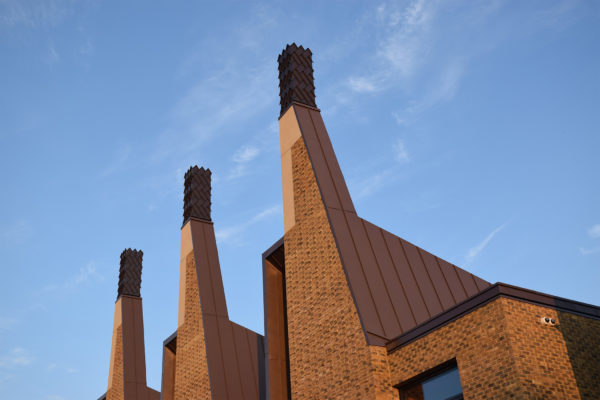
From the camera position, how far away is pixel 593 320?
14211mm

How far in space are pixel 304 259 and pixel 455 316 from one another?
19.7 feet

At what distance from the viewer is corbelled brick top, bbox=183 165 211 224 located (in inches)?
1155

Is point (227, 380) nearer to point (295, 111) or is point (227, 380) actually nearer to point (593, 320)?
point (295, 111)

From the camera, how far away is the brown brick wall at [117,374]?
108ft

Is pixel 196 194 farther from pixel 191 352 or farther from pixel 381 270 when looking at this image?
pixel 381 270

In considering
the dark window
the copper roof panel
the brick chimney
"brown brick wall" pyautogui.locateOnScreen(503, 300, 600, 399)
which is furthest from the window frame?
the brick chimney

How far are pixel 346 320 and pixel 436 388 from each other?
299 centimetres

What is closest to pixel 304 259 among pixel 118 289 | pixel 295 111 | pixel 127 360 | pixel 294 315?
pixel 294 315

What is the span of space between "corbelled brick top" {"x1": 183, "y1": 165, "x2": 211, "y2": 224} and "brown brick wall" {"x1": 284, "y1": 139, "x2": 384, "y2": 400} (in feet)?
32.3

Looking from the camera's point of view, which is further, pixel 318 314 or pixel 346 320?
pixel 318 314

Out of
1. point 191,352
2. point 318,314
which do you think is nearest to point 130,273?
point 191,352

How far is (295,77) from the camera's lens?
890 inches

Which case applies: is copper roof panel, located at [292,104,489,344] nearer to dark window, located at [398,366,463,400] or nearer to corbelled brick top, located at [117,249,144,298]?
dark window, located at [398,366,463,400]

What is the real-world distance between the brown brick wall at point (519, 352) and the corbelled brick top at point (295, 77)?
11.0 m
